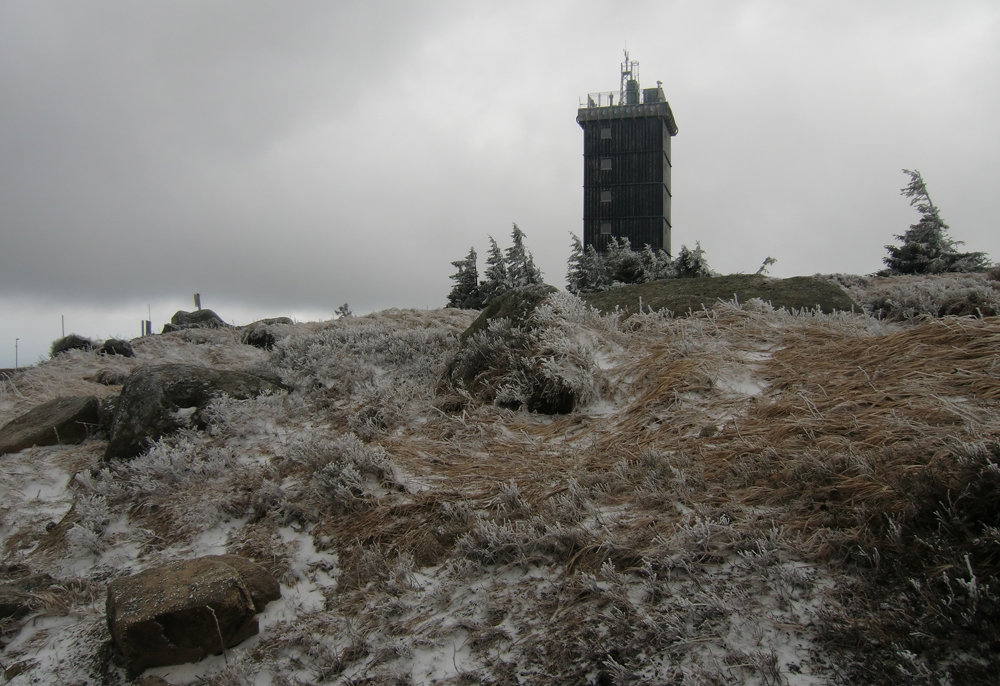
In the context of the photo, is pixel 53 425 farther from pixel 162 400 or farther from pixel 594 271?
pixel 594 271

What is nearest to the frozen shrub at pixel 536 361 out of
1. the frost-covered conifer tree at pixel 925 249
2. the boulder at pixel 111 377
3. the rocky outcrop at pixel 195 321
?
the boulder at pixel 111 377

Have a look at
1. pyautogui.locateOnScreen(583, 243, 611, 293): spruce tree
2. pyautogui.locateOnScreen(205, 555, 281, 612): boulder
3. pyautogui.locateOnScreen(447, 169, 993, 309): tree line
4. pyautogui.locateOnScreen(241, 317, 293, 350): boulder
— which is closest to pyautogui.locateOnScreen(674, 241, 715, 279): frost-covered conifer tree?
pyautogui.locateOnScreen(447, 169, 993, 309): tree line

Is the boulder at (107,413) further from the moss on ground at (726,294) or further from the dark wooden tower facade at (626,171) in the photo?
the dark wooden tower facade at (626,171)

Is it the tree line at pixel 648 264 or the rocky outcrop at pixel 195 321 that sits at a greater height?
the tree line at pixel 648 264

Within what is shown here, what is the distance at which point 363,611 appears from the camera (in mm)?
3436

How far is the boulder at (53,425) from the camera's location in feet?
21.6

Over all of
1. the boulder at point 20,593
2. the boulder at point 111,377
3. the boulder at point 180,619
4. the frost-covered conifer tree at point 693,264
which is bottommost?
the boulder at point 20,593

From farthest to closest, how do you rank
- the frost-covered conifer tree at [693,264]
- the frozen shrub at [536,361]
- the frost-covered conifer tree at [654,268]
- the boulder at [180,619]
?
the frost-covered conifer tree at [654,268] < the frost-covered conifer tree at [693,264] < the frozen shrub at [536,361] < the boulder at [180,619]

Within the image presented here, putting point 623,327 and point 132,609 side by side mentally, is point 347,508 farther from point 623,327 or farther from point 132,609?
point 623,327

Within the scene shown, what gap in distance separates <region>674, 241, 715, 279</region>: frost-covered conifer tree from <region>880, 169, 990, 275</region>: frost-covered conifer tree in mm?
6909

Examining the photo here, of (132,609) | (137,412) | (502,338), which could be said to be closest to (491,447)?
(502,338)

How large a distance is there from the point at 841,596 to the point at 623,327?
462 cm

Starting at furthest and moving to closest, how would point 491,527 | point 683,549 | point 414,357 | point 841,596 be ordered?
point 414,357 < point 491,527 < point 683,549 < point 841,596

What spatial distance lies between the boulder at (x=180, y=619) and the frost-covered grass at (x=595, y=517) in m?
0.13
